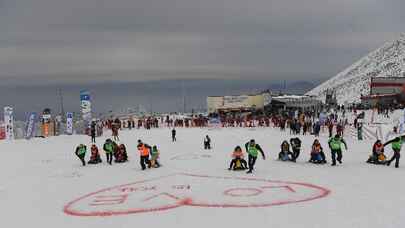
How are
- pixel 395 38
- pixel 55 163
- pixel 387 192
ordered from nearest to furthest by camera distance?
pixel 387 192
pixel 55 163
pixel 395 38

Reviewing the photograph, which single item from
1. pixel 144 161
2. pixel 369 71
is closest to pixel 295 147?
pixel 144 161

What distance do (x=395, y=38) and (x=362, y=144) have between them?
5359 inches

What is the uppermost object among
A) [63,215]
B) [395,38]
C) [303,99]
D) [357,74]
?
[395,38]

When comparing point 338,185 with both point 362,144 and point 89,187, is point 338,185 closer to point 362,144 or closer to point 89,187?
point 89,187

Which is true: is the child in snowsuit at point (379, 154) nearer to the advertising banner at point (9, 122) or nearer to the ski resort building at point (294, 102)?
the advertising banner at point (9, 122)

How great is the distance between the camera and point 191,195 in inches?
559

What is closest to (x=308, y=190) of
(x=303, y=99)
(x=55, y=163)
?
(x=55, y=163)

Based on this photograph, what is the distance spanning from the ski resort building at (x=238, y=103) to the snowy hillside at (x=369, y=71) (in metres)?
37.7

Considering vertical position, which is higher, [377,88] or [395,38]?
[395,38]

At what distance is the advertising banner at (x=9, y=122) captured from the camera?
3698cm

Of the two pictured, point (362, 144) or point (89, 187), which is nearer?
point (89, 187)

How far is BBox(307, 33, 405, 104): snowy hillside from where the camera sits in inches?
4245

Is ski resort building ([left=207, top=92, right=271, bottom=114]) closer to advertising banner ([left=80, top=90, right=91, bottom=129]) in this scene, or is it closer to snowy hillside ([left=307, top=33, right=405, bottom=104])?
advertising banner ([left=80, top=90, right=91, bottom=129])

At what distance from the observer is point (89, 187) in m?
16.6
